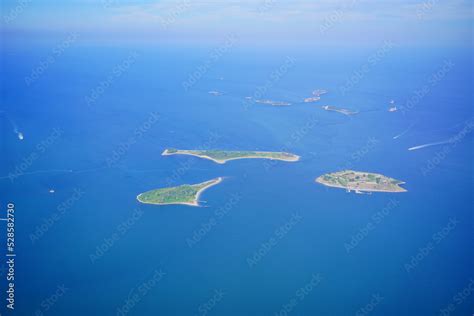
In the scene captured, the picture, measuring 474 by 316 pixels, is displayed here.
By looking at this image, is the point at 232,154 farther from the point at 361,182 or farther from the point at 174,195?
the point at 361,182

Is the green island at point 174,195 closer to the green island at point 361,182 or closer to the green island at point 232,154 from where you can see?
the green island at point 232,154

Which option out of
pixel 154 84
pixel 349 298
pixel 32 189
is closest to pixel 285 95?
pixel 154 84

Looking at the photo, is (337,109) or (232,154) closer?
(232,154)

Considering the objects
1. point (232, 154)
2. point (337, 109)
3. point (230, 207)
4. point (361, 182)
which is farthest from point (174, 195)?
point (337, 109)

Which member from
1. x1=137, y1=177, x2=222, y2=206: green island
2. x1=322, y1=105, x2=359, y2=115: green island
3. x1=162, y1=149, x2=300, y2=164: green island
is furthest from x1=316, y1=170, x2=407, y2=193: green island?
x1=322, y1=105, x2=359, y2=115: green island

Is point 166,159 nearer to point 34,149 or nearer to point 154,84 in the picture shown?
point 34,149

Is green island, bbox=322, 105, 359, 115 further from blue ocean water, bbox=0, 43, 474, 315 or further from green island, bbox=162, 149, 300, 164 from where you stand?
green island, bbox=162, 149, 300, 164
